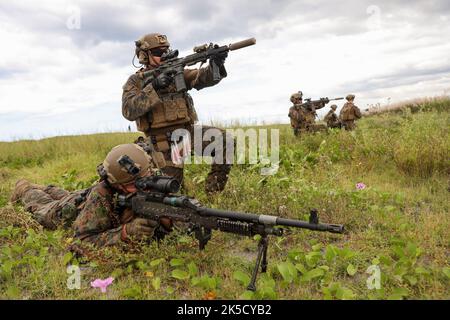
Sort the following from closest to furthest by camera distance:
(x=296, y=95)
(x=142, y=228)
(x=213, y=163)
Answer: (x=142, y=228) → (x=213, y=163) → (x=296, y=95)

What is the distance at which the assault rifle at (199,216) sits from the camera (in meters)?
3.31

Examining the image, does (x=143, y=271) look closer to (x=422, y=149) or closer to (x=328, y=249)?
(x=328, y=249)

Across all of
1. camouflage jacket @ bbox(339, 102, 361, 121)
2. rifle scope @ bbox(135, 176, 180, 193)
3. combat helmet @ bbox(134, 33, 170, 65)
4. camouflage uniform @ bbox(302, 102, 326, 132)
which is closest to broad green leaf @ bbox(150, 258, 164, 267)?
rifle scope @ bbox(135, 176, 180, 193)

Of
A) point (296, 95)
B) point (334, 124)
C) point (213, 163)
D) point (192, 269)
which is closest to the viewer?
point (192, 269)

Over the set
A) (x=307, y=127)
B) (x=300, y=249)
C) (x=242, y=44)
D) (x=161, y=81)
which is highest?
(x=242, y=44)

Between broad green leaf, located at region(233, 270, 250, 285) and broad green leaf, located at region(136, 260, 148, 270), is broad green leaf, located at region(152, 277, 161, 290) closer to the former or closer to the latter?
broad green leaf, located at region(136, 260, 148, 270)

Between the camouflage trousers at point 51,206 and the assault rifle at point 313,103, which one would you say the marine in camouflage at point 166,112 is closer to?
the camouflage trousers at point 51,206

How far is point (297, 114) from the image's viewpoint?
1453 centimetres

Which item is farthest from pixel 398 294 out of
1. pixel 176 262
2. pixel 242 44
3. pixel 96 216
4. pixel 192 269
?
pixel 242 44

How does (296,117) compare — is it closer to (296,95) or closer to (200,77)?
A: (296,95)

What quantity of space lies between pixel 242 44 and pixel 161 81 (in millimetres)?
1163

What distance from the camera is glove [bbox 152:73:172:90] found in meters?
5.67

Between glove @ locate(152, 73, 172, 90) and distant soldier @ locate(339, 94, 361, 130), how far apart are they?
37.8 ft
